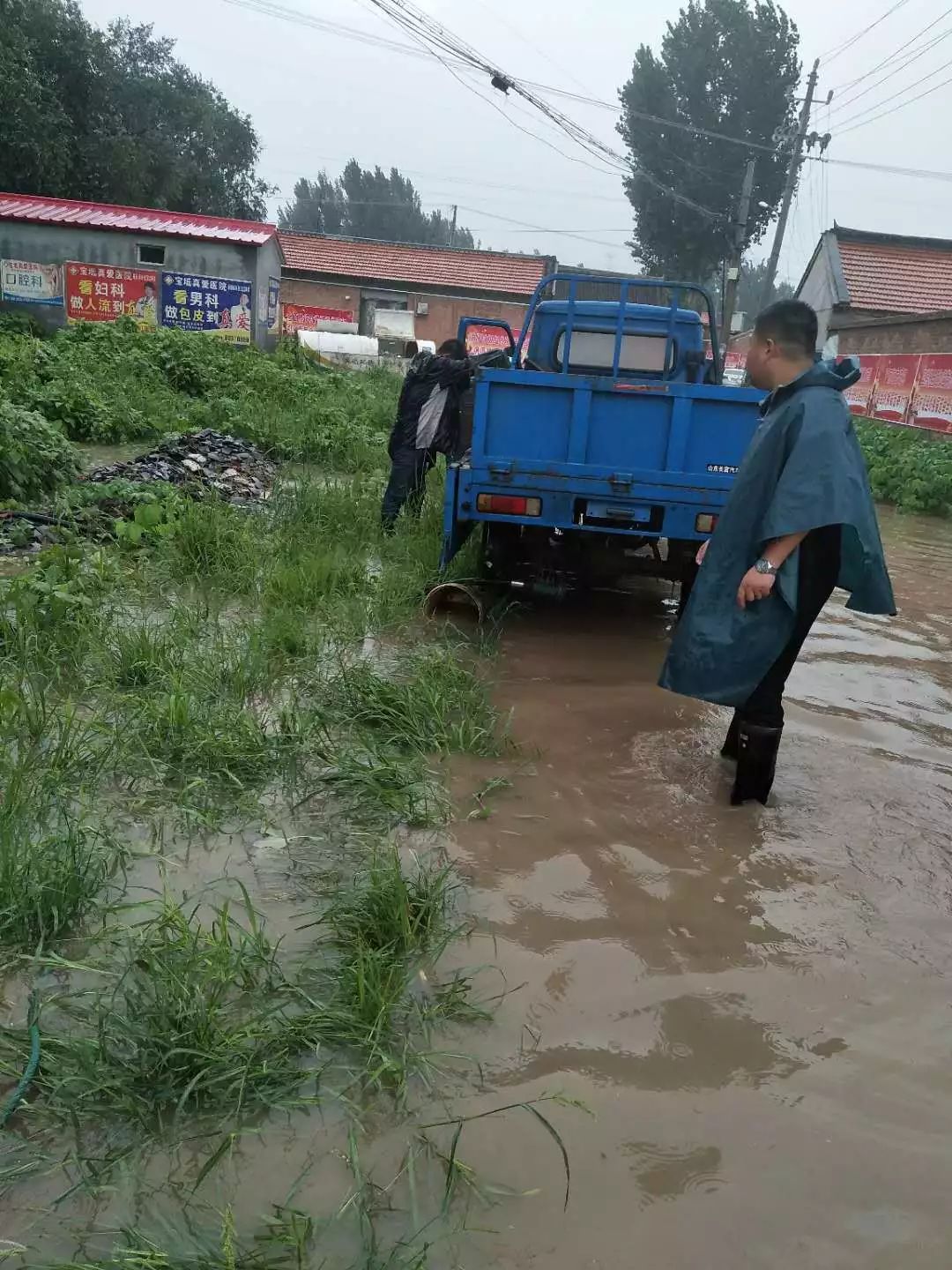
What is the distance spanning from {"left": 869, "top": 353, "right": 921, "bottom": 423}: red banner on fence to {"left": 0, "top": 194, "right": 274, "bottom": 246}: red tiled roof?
14.2 meters

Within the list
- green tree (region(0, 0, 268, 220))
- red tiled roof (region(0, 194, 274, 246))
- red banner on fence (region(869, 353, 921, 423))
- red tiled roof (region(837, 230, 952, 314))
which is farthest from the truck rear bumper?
green tree (region(0, 0, 268, 220))

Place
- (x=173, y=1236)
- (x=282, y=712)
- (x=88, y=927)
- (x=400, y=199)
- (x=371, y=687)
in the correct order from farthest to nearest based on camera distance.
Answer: (x=400, y=199) < (x=371, y=687) < (x=282, y=712) < (x=88, y=927) < (x=173, y=1236)

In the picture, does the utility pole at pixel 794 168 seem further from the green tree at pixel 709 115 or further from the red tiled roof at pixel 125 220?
the red tiled roof at pixel 125 220

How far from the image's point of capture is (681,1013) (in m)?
2.47

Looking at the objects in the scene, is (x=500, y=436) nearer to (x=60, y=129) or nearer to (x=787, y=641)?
(x=787, y=641)

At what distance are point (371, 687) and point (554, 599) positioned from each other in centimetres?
272

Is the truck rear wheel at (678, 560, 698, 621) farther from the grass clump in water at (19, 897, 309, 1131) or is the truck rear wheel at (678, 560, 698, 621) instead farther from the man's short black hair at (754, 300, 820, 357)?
the grass clump in water at (19, 897, 309, 1131)

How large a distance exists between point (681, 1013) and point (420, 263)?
122ft

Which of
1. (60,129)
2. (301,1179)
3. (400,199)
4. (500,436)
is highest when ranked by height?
(400,199)

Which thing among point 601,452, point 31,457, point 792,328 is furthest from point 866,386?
point 792,328

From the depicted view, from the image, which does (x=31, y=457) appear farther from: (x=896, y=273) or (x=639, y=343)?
(x=896, y=273)

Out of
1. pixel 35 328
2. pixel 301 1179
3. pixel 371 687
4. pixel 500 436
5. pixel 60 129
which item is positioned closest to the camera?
pixel 301 1179

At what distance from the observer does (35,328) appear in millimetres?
20812

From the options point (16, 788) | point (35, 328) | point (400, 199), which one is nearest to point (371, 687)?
point (16, 788)
